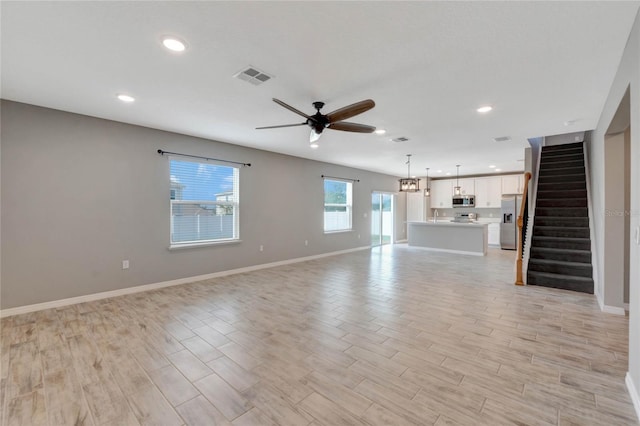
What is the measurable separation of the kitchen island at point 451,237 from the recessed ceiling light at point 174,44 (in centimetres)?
792

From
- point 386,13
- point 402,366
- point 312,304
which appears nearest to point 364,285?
point 312,304

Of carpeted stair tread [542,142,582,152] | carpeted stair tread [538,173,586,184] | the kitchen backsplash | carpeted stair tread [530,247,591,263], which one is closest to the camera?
carpeted stair tread [530,247,591,263]

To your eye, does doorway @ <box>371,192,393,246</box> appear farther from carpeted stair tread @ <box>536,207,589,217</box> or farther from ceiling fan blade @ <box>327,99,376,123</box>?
ceiling fan blade @ <box>327,99,376,123</box>

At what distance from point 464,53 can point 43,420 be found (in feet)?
13.1

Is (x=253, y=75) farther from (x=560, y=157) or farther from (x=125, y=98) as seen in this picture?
(x=560, y=157)

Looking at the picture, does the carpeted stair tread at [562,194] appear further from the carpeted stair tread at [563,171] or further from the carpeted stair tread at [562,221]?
the carpeted stair tread at [562,221]

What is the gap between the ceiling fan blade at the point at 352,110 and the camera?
2.61 meters

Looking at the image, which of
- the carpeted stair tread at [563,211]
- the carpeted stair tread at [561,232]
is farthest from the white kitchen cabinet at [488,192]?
the carpeted stair tread at [561,232]

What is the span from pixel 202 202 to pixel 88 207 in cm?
164

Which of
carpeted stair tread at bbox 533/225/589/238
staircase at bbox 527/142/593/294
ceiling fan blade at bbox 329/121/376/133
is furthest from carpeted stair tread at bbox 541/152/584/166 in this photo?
ceiling fan blade at bbox 329/121/376/133

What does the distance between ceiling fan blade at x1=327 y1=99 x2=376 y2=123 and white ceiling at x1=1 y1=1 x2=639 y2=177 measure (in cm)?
31

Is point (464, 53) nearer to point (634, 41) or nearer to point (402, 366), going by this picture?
point (634, 41)

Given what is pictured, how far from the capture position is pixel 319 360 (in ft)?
7.73

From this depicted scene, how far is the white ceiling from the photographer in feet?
6.09
